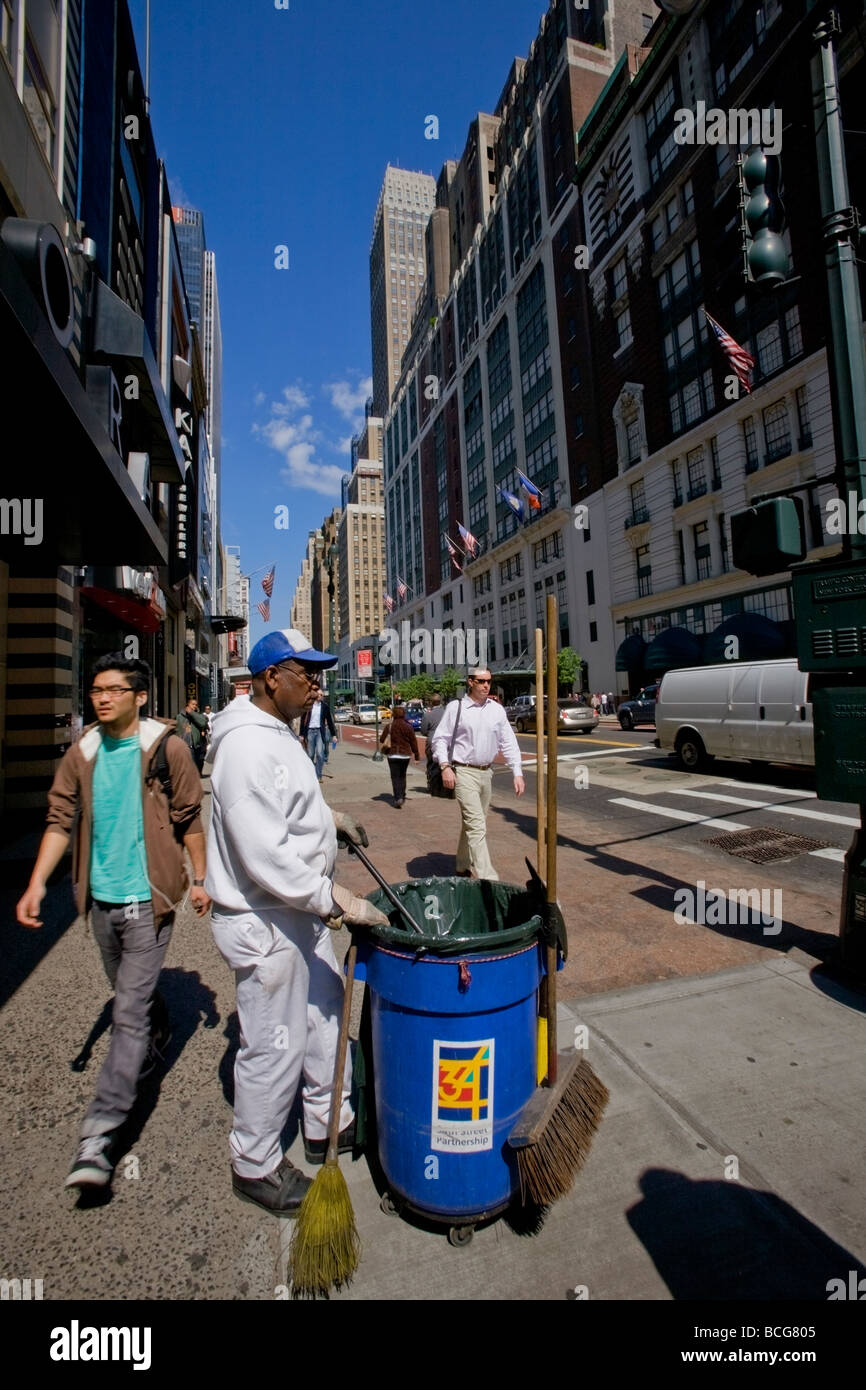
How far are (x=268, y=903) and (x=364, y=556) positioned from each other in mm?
143375

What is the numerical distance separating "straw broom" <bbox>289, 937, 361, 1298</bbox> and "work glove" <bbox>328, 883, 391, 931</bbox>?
2.30 feet

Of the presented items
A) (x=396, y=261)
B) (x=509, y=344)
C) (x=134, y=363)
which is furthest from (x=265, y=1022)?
(x=396, y=261)

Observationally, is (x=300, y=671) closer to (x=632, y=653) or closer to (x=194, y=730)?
(x=194, y=730)

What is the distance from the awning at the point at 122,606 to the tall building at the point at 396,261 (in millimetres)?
117150

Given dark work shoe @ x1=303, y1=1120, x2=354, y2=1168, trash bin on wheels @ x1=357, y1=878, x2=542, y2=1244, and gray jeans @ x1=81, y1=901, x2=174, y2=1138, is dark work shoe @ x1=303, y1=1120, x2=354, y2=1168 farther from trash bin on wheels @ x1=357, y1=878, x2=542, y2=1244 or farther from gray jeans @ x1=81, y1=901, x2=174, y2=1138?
gray jeans @ x1=81, y1=901, x2=174, y2=1138

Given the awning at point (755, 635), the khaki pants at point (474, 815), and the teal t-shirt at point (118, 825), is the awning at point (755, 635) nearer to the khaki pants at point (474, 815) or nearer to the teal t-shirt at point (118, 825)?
the khaki pants at point (474, 815)

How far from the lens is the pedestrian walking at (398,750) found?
1126 centimetres

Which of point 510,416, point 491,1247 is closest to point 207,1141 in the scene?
point 491,1247

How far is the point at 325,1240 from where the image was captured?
6.61 ft

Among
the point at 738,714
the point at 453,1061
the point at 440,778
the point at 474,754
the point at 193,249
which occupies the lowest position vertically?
the point at 453,1061

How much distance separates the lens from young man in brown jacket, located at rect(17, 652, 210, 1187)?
2.78 meters

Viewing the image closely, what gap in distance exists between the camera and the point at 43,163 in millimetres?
8336

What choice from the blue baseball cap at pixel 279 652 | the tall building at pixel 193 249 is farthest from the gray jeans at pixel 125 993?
the tall building at pixel 193 249

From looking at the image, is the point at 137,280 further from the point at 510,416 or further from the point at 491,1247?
the point at 510,416
